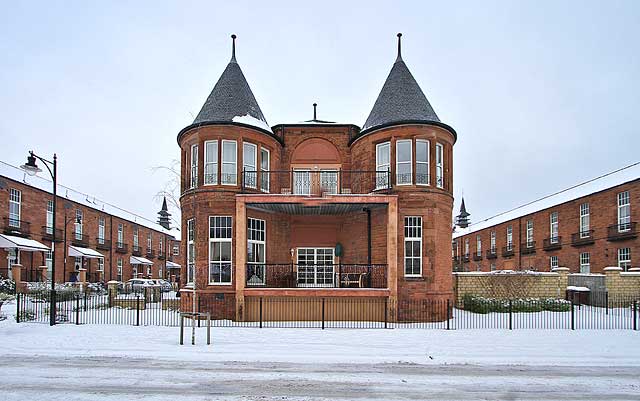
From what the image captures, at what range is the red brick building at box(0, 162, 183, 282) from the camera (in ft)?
108

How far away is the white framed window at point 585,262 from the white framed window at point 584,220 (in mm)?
1446

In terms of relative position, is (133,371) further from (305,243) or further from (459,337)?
(305,243)

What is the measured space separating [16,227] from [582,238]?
41.2m

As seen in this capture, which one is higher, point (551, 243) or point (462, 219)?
point (462, 219)

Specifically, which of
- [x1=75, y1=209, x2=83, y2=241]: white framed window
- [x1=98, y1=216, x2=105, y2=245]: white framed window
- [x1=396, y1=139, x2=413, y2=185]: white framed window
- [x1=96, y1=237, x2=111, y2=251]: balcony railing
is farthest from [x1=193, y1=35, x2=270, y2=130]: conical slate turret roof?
[x1=98, y1=216, x2=105, y2=245]: white framed window

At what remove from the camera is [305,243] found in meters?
23.5

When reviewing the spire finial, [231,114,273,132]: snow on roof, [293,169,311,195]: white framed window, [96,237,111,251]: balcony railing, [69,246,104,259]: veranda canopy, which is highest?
the spire finial

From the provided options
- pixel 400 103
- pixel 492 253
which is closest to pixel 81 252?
pixel 400 103

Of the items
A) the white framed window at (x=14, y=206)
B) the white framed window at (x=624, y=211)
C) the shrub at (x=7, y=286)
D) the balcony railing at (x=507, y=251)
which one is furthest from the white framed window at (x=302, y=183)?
the balcony railing at (x=507, y=251)

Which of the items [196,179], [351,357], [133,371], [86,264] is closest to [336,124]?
[196,179]

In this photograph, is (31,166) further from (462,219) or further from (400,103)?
(462,219)

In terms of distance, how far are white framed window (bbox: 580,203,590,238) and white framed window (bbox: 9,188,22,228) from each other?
41372 millimetres

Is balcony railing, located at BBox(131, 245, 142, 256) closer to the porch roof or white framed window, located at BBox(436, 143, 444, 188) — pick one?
the porch roof

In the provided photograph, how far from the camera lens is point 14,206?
3422 centimetres
